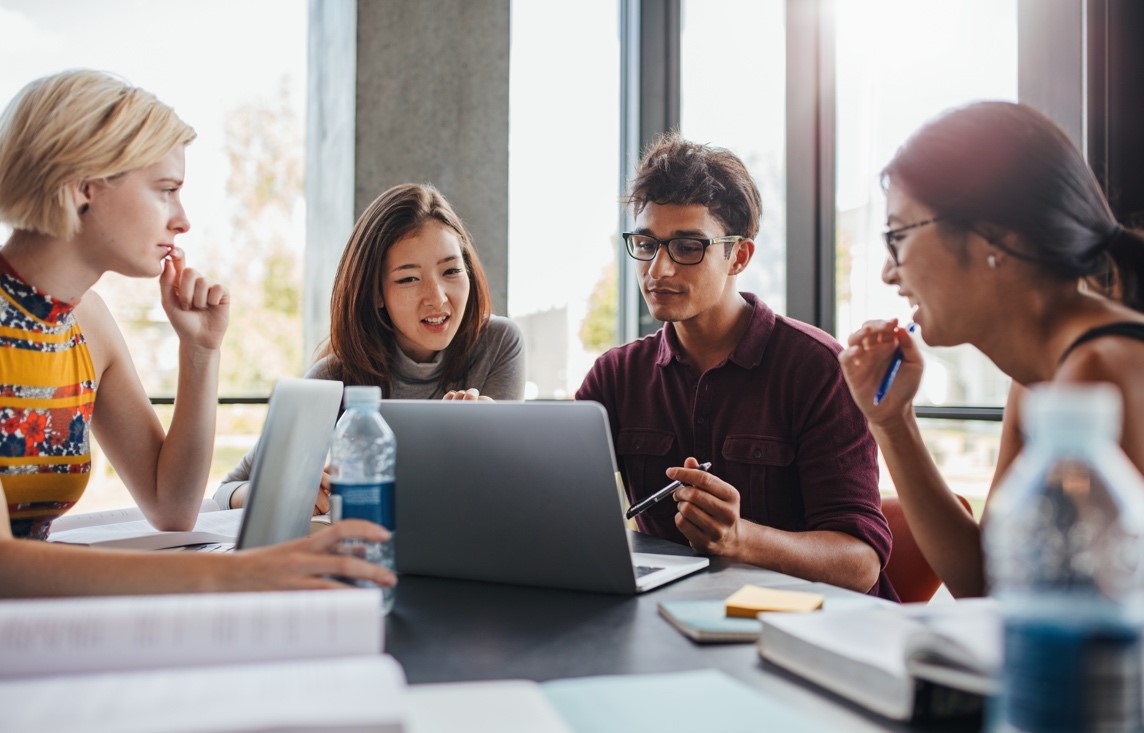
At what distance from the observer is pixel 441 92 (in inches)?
136

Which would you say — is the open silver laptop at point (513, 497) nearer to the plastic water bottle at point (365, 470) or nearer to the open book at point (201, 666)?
the plastic water bottle at point (365, 470)

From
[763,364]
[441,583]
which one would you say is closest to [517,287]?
[763,364]

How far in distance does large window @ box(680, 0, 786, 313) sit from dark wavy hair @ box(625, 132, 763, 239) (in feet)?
2.80

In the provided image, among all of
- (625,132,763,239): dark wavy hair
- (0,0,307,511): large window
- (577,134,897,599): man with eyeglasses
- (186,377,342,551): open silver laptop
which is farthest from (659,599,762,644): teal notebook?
(0,0,307,511): large window

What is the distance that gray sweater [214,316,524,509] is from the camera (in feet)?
7.18

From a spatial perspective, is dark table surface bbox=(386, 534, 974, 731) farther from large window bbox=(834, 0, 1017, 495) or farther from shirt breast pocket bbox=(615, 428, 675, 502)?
large window bbox=(834, 0, 1017, 495)

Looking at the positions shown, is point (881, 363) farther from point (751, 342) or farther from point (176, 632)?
point (176, 632)

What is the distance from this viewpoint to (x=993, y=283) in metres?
1.25

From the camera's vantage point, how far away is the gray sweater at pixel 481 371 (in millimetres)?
2189

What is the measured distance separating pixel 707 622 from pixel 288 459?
1.71 ft

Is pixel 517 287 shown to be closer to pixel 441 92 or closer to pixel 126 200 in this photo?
pixel 441 92

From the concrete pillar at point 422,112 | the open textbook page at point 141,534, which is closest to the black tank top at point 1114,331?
the open textbook page at point 141,534

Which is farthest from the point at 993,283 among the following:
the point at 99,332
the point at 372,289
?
the point at 99,332

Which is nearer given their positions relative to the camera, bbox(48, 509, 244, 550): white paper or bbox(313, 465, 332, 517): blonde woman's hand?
bbox(48, 509, 244, 550): white paper
